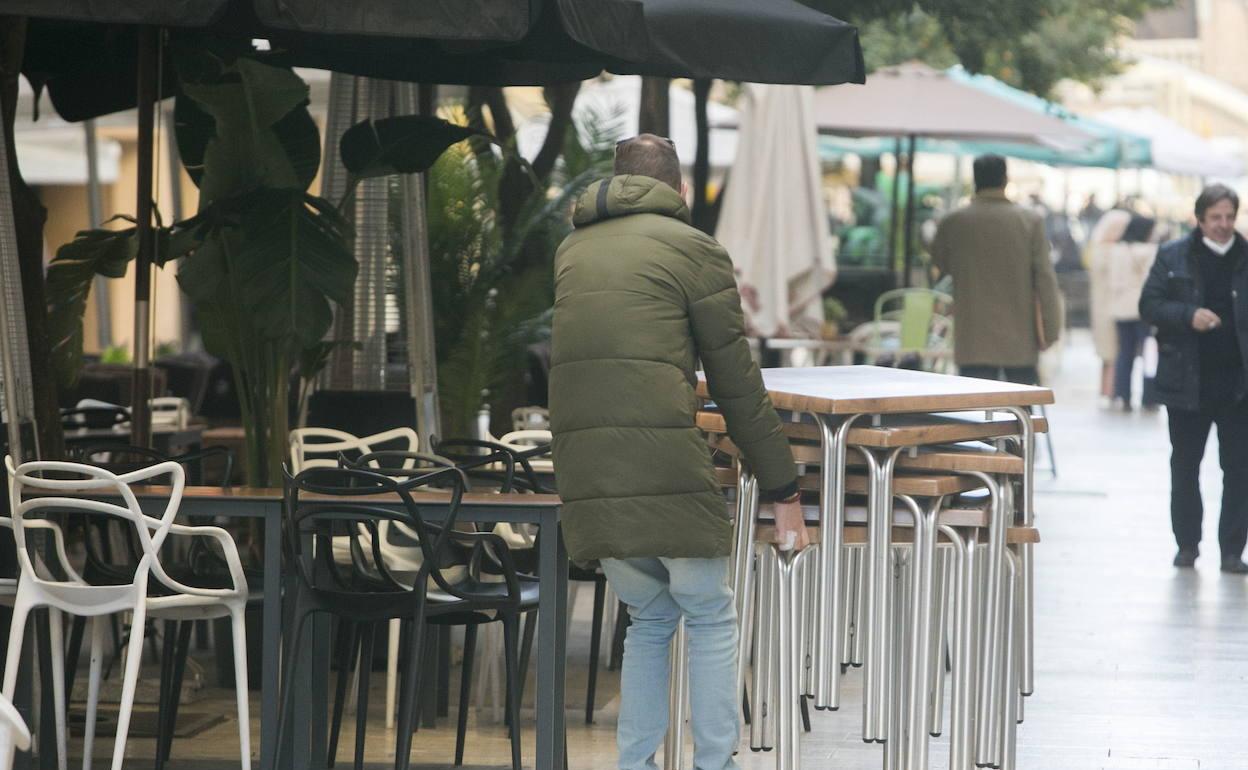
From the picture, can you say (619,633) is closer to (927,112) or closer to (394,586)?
(394,586)

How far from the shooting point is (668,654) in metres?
5.59

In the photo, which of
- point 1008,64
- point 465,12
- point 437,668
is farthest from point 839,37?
point 1008,64

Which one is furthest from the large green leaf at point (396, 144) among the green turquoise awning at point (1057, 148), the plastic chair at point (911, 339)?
the green turquoise awning at point (1057, 148)

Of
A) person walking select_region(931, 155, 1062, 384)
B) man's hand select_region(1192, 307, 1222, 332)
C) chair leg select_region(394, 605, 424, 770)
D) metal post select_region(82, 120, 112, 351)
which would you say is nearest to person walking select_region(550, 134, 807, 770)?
chair leg select_region(394, 605, 424, 770)

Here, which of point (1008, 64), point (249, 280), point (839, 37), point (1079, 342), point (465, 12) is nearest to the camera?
point (465, 12)

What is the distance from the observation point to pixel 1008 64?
2214 centimetres

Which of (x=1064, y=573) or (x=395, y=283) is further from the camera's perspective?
(x=1064, y=573)

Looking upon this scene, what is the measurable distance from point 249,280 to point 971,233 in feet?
18.8

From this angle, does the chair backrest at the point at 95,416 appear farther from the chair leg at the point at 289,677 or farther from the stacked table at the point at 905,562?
the stacked table at the point at 905,562

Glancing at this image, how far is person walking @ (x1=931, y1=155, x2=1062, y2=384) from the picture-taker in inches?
456

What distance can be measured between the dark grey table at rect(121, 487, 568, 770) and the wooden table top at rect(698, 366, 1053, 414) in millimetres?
754

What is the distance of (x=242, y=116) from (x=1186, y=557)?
6.34 meters

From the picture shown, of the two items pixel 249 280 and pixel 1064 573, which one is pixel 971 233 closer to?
pixel 1064 573

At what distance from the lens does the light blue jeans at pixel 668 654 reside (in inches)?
212
